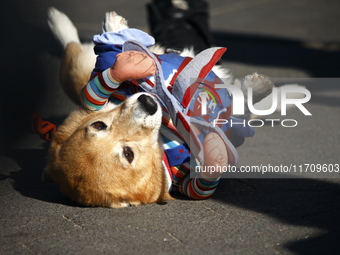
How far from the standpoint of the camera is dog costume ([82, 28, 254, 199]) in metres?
2.57

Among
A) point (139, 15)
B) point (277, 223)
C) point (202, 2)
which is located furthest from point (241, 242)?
point (139, 15)

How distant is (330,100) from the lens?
442 cm

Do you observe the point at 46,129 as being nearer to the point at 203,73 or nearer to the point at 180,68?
the point at 180,68

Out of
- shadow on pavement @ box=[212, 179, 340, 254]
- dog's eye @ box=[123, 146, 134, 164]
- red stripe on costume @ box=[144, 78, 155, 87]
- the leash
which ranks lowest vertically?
shadow on pavement @ box=[212, 179, 340, 254]

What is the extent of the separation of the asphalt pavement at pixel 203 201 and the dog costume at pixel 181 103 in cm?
15

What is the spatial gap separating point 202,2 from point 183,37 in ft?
2.72

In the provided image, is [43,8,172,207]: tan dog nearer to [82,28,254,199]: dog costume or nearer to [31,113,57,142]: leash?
[82,28,254,199]: dog costume

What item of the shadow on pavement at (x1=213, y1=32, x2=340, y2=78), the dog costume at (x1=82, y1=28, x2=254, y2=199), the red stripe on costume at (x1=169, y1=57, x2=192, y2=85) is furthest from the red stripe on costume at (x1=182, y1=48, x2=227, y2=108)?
the shadow on pavement at (x1=213, y1=32, x2=340, y2=78)

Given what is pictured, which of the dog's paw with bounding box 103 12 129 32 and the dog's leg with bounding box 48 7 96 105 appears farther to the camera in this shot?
the dog's leg with bounding box 48 7 96 105

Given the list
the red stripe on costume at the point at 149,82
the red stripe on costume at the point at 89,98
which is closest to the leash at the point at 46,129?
the red stripe on costume at the point at 89,98

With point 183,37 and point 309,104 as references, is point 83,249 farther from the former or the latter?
point 309,104

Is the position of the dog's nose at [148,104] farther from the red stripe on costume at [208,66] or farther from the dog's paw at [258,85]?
the dog's paw at [258,85]

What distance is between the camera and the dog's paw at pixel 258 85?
9.45 feet

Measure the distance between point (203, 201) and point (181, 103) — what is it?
54 cm
